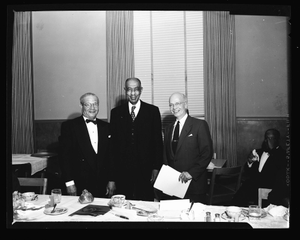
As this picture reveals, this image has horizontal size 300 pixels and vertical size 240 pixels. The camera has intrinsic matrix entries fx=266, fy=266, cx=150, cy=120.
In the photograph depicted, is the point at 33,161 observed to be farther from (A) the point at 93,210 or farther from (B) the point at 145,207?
(B) the point at 145,207

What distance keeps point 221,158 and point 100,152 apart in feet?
8.23

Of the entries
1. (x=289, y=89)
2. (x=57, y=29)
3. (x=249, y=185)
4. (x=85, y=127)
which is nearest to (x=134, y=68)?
(x=57, y=29)

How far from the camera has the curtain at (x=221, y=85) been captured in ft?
14.9

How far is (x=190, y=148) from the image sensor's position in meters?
2.73

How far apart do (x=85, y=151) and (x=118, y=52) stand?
2522 millimetres

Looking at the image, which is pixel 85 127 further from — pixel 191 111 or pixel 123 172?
pixel 191 111

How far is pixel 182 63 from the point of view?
4684mm

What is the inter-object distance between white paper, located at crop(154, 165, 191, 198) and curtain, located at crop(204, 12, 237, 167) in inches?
86.8

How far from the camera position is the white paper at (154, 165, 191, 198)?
98.6 inches

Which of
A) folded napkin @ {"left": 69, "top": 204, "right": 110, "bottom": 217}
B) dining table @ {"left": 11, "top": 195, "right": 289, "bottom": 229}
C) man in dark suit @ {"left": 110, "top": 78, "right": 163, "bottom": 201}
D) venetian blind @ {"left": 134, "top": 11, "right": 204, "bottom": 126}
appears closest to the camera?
dining table @ {"left": 11, "top": 195, "right": 289, "bottom": 229}

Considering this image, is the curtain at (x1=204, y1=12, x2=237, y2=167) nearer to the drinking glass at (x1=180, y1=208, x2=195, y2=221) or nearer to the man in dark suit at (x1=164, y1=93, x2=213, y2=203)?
the man in dark suit at (x1=164, y1=93, x2=213, y2=203)

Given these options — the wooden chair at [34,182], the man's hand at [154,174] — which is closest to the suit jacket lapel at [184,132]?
the man's hand at [154,174]

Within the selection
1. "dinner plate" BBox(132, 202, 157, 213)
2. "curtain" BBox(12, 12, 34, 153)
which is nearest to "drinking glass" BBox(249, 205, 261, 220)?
"dinner plate" BBox(132, 202, 157, 213)

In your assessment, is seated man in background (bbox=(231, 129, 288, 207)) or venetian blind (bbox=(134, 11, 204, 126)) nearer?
seated man in background (bbox=(231, 129, 288, 207))
